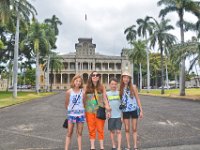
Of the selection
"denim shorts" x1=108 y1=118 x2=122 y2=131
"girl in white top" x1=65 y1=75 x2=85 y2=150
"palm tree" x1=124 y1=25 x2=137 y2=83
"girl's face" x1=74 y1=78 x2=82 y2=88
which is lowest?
"denim shorts" x1=108 y1=118 x2=122 y2=131

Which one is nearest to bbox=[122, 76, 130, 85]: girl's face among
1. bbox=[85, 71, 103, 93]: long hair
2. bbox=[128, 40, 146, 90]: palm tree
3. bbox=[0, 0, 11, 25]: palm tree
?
bbox=[85, 71, 103, 93]: long hair

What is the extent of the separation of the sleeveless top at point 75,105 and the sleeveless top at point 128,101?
925 mm

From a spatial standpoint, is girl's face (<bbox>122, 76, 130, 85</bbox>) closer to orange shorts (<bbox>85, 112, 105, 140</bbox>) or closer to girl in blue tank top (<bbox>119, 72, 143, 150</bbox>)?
girl in blue tank top (<bbox>119, 72, 143, 150</bbox>)

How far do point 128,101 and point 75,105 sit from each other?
45.1 inches

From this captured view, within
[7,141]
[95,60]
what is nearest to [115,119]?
[7,141]

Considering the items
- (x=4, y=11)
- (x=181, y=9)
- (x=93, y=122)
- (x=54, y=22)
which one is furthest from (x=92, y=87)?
(x=54, y=22)

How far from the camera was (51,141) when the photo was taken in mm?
7680

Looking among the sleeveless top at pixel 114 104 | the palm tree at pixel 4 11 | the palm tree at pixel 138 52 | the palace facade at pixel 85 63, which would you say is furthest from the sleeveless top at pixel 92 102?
the palace facade at pixel 85 63

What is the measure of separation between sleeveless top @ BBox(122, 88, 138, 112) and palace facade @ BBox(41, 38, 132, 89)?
8893 centimetres

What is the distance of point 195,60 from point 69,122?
26290 millimetres

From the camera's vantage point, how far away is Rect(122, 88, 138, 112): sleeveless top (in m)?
6.32

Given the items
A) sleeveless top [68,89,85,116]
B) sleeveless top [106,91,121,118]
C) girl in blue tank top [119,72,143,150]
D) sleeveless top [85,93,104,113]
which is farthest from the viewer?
girl in blue tank top [119,72,143,150]

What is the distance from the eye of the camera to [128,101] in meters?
6.33

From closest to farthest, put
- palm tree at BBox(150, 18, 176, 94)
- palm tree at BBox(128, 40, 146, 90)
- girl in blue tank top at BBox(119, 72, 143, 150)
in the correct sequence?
girl in blue tank top at BBox(119, 72, 143, 150), palm tree at BBox(150, 18, 176, 94), palm tree at BBox(128, 40, 146, 90)
